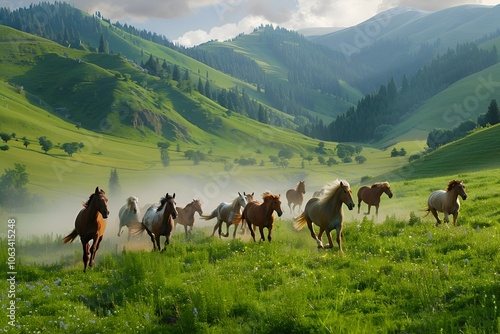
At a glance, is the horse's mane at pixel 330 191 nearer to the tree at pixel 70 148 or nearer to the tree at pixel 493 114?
the tree at pixel 493 114

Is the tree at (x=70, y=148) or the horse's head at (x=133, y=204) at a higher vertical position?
the tree at (x=70, y=148)

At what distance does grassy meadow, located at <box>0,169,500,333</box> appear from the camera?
9.04m

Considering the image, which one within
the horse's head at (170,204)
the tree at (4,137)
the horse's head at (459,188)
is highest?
the tree at (4,137)

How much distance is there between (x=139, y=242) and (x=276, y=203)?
10459 millimetres

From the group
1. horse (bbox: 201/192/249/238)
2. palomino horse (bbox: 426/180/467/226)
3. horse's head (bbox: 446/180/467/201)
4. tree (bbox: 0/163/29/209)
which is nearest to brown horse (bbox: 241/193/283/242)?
horse (bbox: 201/192/249/238)

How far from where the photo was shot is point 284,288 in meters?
11.1

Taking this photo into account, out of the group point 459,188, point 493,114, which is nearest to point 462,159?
point 459,188

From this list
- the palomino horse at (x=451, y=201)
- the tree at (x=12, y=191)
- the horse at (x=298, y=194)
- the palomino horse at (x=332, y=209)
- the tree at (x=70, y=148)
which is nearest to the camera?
the palomino horse at (x=332, y=209)

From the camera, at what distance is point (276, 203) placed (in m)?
17.6

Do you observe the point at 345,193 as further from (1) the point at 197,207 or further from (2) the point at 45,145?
(2) the point at 45,145

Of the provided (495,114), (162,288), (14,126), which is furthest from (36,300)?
(14,126)

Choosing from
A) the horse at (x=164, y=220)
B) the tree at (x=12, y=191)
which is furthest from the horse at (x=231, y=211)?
the tree at (x=12, y=191)

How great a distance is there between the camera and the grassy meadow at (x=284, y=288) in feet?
29.7

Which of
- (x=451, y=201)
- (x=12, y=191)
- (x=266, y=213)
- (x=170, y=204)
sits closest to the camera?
(x=170, y=204)
